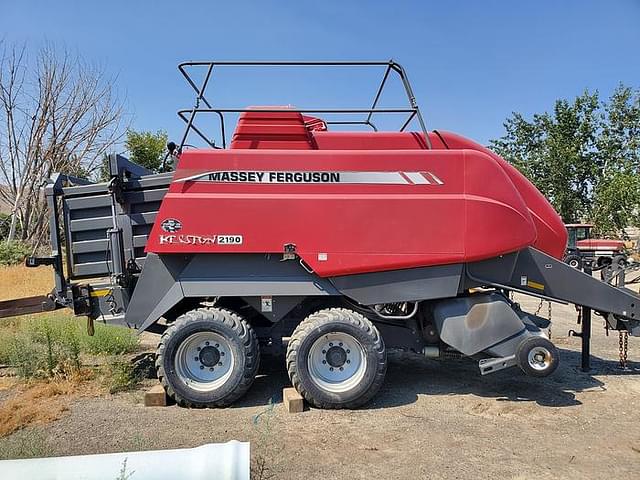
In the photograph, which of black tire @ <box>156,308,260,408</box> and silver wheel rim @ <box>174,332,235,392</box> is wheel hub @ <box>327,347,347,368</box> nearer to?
black tire @ <box>156,308,260,408</box>

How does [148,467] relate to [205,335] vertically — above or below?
below

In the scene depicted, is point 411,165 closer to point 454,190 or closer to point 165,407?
point 454,190

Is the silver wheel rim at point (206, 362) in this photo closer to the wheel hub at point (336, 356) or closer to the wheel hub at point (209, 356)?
the wheel hub at point (209, 356)

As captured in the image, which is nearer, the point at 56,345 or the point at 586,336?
the point at 586,336

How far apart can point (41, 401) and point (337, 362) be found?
2.98m

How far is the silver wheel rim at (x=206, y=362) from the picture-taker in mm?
4715

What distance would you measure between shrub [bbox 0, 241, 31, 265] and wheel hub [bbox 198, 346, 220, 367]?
46.9ft

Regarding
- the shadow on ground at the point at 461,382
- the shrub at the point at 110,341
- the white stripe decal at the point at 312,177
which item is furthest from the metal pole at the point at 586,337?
the shrub at the point at 110,341

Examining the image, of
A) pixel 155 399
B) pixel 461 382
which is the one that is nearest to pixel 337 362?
pixel 461 382

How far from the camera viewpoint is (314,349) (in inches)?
184

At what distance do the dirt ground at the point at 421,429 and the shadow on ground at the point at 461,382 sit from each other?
0.02 m

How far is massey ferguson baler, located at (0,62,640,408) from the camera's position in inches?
183

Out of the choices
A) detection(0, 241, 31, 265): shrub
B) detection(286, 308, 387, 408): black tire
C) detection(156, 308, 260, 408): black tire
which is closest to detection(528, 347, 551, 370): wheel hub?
detection(286, 308, 387, 408): black tire

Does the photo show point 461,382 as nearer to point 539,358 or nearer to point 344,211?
point 539,358
